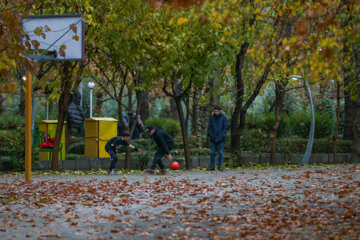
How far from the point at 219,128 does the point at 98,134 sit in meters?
6.08

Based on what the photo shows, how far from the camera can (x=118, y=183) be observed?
13.3 meters

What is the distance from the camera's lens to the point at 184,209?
892 cm

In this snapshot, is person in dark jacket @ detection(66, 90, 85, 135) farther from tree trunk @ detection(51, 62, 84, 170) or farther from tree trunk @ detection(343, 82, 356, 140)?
tree trunk @ detection(343, 82, 356, 140)

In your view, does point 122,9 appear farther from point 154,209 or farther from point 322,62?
A: point 322,62

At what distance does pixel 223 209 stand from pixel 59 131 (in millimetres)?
11016

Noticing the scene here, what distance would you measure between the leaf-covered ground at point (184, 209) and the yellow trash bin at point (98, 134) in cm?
790

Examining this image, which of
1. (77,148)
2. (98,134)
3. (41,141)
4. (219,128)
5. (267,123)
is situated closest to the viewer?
(219,128)

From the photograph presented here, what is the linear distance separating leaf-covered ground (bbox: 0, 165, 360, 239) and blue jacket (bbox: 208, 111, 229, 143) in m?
3.60

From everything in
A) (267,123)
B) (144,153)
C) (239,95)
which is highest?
(239,95)

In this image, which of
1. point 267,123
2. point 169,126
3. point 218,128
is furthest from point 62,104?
point 267,123

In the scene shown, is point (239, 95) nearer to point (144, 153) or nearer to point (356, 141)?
point (144, 153)

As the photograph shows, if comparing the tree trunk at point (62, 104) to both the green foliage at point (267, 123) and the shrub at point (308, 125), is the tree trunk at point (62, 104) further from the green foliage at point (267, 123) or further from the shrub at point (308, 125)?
the shrub at point (308, 125)

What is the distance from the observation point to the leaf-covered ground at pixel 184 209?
7047 mm

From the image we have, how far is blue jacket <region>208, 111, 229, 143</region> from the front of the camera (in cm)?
1712
